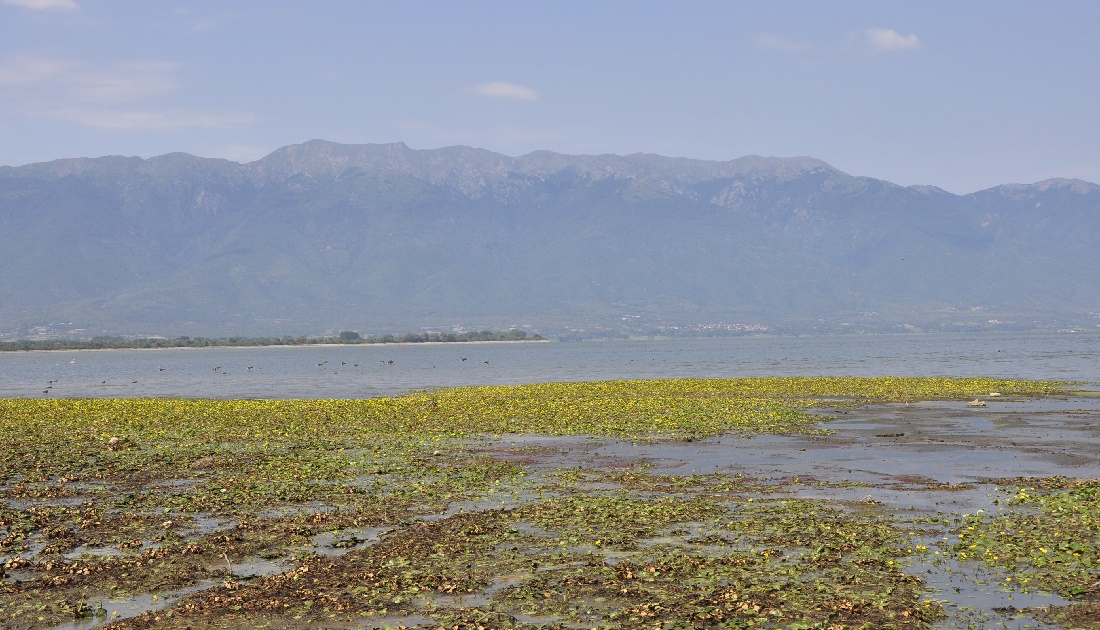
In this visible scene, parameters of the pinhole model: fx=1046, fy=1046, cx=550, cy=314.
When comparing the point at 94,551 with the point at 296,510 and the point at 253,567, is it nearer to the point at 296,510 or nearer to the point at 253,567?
the point at 253,567

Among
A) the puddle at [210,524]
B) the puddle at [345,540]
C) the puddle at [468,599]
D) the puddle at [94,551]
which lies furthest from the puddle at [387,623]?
the puddle at [210,524]

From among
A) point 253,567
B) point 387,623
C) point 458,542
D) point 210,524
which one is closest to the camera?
point 387,623

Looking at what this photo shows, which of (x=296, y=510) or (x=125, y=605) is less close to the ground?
(x=125, y=605)

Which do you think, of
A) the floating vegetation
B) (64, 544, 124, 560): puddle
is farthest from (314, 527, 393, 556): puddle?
(64, 544, 124, 560): puddle

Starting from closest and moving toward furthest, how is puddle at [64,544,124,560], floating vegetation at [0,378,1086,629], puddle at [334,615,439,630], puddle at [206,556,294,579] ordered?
1. puddle at [334,615,439,630]
2. floating vegetation at [0,378,1086,629]
3. puddle at [206,556,294,579]
4. puddle at [64,544,124,560]

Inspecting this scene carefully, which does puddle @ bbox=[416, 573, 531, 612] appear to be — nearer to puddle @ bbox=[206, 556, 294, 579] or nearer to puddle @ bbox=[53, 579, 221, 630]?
puddle @ bbox=[206, 556, 294, 579]

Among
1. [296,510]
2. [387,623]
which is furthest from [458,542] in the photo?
[296,510]

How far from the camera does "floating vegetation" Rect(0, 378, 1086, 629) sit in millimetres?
15828

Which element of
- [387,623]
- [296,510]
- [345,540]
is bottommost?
[296,510]

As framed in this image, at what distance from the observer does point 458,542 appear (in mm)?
20250

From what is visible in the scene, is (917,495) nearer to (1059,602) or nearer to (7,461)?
(1059,602)

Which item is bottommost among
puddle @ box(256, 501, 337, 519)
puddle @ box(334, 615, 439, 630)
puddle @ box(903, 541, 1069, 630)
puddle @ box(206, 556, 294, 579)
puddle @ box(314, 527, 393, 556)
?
puddle @ box(256, 501, 337, 519)

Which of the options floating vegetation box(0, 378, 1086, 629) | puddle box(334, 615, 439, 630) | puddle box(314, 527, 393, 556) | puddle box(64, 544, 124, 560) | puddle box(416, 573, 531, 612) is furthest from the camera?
puddle box(314, 527, 393, 556)

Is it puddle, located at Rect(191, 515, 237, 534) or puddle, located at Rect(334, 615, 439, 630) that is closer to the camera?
puddle, located at Rect(334, 615, 439, 630)
